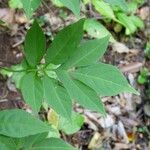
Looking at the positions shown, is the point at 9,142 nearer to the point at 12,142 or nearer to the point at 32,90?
the point at 12,142

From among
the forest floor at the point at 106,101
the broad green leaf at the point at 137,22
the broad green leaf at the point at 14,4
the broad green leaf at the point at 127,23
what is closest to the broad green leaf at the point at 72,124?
the forest floor at the point at 106,101

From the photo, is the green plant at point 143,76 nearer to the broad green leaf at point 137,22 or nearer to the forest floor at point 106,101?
the forest floor at point 106,101

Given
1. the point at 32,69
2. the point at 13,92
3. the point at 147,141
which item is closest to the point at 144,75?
the point at 147,141

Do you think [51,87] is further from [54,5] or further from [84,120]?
[54,5]

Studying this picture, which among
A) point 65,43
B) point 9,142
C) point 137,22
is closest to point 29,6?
point 65,43

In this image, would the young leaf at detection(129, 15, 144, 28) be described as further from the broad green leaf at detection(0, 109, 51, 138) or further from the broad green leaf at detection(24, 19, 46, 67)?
the broad green leaf at detection(0, 109, 51, 138)
